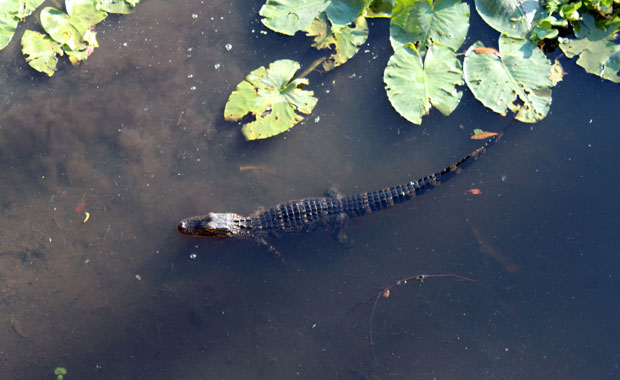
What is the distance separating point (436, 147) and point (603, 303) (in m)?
2.09

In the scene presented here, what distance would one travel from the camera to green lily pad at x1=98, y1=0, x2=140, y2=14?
451 centimetres

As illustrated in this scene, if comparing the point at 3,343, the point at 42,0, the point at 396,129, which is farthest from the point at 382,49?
the point at 3,343

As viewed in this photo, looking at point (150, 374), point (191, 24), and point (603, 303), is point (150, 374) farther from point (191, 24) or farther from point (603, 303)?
point (603, 303)

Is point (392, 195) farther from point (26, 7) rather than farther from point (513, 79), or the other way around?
point (26, 7)

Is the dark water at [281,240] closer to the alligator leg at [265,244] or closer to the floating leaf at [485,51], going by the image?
the alligator leg at [265,244]

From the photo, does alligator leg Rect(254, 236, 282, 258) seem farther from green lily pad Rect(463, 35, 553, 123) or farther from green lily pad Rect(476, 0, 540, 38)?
green lily pad Rect(476, 0, 540, 38)

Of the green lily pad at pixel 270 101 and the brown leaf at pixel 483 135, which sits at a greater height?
the green lily pad at pixel 270 101

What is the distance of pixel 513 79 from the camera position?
4.05 metres

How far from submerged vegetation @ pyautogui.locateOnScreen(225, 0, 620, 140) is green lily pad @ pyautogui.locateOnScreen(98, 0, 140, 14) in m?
1.47

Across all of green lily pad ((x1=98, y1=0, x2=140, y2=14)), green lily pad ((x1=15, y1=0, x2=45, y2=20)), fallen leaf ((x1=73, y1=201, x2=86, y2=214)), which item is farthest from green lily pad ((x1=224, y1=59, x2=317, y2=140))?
green lily pad ((x1=15, y1=0, x2=45, y2=20))

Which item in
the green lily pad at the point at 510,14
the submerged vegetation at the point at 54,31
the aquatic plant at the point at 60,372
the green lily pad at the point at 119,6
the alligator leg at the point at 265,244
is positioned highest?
the green lily pad at the point at 510,14

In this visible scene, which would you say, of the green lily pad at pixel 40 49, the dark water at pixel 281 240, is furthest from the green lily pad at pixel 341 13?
the green lily pad at pixel 40 49

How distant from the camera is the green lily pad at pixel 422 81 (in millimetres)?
4012

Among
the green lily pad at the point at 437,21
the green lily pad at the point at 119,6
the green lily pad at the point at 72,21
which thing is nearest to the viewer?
the green lily pad at the point at 437,21
